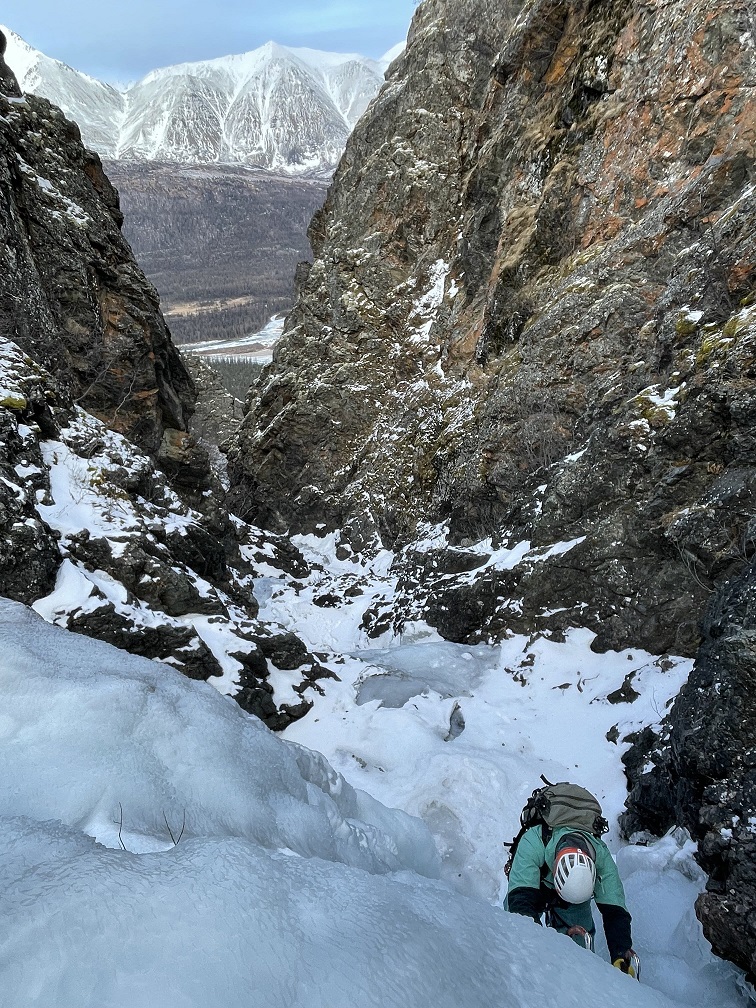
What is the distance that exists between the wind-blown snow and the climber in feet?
1.70

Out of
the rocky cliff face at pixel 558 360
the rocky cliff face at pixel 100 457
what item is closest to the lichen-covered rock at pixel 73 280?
the rocky cliff face at pixel 100 457

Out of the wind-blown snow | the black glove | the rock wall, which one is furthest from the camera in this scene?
the rock wall

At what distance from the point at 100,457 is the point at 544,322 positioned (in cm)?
1111

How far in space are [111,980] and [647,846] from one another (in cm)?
423

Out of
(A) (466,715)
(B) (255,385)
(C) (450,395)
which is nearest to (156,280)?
(B) (255,385)

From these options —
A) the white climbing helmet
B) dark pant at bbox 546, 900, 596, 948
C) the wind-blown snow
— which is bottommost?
dark pant at bbox 546, 900, 596, 948

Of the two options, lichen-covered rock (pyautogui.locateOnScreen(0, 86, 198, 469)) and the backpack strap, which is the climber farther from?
lichen-covered rock (pyautogui.locateOnScreen(0, 86, 198, 469))

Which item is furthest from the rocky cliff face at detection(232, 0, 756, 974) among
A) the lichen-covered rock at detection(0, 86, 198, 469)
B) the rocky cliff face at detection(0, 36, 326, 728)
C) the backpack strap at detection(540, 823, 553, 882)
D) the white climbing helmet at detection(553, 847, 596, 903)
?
the lichen-covered rock at detection(0, 86, 198, 469)

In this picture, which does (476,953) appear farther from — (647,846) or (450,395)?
(450,395)

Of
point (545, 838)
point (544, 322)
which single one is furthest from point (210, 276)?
point (545, 838)

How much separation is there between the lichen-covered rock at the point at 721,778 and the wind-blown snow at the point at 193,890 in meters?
0.89

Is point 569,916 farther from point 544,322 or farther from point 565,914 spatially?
point 544,322

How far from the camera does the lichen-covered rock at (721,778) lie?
3.09m

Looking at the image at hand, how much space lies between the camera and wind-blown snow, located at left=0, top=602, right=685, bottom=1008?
178cm
